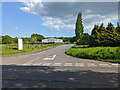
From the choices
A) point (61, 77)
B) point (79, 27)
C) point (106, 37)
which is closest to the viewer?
point (61, 77)

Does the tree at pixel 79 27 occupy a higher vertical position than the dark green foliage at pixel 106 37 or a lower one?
higher

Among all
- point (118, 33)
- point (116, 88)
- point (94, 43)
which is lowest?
point (116, 88)

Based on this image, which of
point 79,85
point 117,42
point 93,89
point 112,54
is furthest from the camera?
point 117,42

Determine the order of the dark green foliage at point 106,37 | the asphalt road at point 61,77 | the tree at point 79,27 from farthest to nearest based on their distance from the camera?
the tree at point 79,27 < the dark green foliage at point 106,37 < the asphalt road at point 61,77

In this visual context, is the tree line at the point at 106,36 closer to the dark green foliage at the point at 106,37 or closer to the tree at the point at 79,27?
the dark green foliage at the point at 106,37

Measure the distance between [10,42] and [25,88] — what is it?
108 feet

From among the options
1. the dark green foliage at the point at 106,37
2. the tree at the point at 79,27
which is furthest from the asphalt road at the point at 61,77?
the tree at the point at 79,27

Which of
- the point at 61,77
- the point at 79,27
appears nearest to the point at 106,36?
the point at 61,77

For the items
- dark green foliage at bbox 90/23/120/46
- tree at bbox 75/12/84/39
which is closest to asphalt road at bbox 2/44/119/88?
dark green foliage at bbox 90/23/120/46

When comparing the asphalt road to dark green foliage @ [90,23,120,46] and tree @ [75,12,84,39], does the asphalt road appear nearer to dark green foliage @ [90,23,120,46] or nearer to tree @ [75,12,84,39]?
dark green foliage @ [90,23,120,46]

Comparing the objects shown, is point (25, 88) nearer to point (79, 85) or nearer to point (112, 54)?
point (79, 85)

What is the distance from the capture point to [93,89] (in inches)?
168

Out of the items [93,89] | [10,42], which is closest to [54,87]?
[93,89]

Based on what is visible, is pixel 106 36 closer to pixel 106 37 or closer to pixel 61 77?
pixel 106 37
